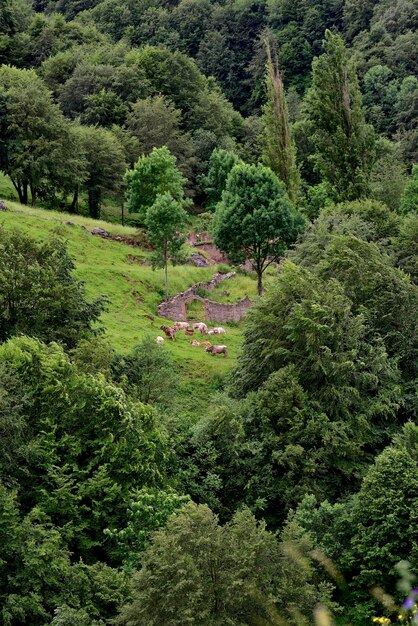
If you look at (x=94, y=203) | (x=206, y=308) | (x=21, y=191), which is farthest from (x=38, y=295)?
(x=94, y=203)

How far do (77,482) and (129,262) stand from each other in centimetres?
3161

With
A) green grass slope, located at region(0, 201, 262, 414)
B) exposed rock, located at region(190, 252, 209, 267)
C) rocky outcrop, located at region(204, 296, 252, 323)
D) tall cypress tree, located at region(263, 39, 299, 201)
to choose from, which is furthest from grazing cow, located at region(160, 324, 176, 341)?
tall cypress tree, located at region(263, 39, 299, 201)

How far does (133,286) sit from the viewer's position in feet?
152

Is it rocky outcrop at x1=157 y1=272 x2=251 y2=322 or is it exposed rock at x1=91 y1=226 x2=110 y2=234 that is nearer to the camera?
rocky outcrop at x1=157 y1=272 x2=251 y2=322

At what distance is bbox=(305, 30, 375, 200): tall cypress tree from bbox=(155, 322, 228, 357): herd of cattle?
41.3ft

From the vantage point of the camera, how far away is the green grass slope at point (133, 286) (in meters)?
36.5

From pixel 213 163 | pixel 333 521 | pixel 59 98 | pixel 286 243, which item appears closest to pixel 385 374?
pixel 333 521

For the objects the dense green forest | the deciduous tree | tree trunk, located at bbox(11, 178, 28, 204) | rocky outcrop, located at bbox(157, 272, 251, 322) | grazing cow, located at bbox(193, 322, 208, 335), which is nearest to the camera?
the dense green forest

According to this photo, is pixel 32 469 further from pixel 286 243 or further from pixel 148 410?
pixel 286 243

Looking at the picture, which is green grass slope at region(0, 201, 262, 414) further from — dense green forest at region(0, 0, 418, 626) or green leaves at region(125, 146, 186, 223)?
green leaves at region(125, 146, 186, 223)

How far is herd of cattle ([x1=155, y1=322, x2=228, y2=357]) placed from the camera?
38.9 metres

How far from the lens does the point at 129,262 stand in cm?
5184

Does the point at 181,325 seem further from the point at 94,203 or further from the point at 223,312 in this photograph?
the point at 94,203

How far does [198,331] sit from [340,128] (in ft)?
53.1
